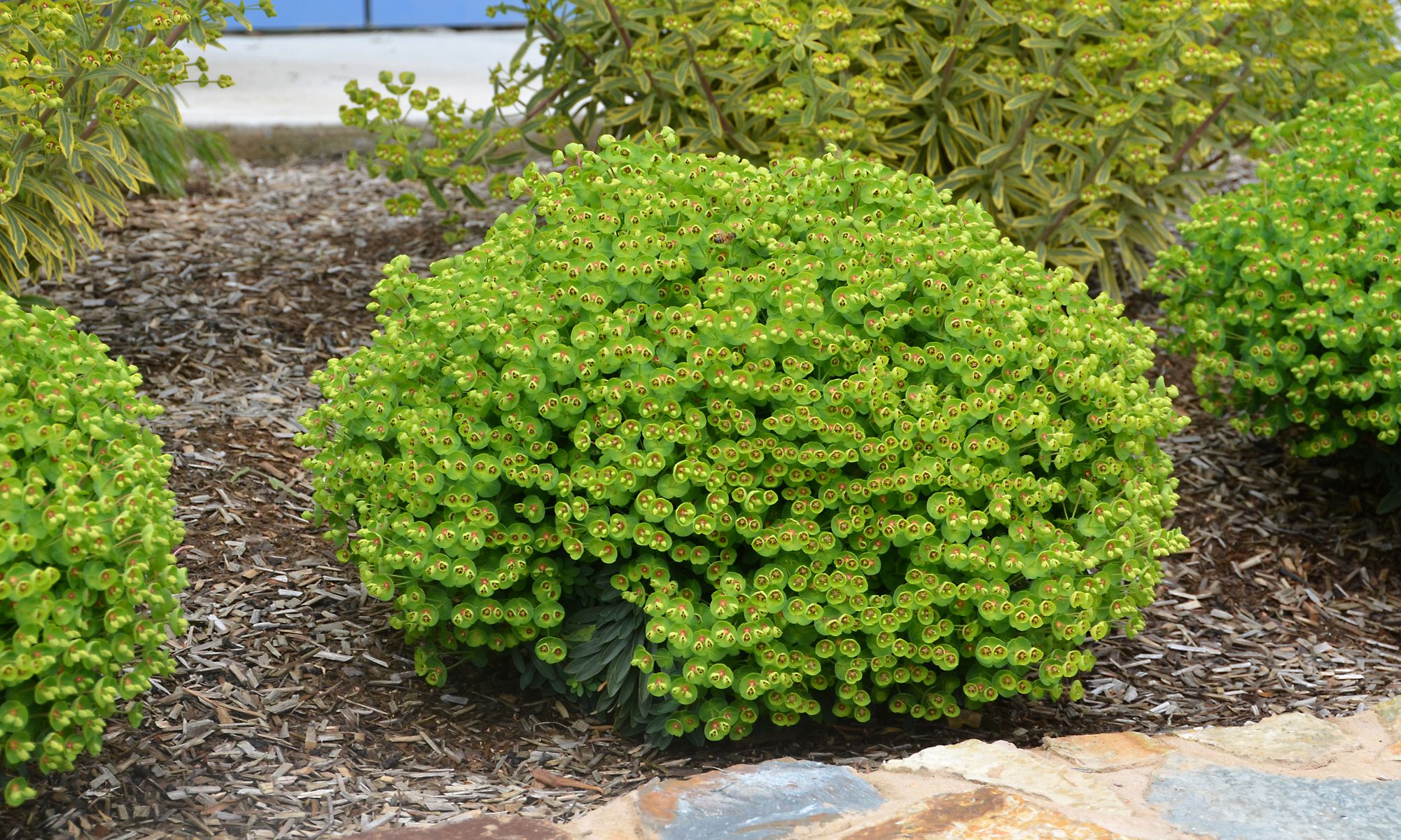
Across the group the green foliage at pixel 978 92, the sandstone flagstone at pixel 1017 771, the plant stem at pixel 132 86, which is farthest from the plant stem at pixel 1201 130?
the plant stem at pixel 132 86

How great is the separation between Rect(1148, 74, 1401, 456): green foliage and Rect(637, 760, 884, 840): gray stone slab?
1.91 m

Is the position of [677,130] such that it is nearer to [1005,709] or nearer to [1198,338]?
[1198,338]

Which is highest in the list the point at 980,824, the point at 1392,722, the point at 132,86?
the point at 132,86

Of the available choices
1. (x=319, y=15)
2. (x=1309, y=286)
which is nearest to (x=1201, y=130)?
(x=1309, y=286)

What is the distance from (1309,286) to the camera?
3457 mm

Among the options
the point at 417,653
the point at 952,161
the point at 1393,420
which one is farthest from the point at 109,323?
the point at 1393,420

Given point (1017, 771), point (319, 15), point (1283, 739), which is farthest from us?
point (319, 15)

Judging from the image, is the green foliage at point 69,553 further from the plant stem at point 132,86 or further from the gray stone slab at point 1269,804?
the gray stone slab at point 1269,804

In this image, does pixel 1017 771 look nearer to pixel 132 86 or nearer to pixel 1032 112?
pixel 1032 112

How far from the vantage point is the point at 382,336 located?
2.92 metres

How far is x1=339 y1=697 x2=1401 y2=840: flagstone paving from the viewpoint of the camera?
89.5 inches

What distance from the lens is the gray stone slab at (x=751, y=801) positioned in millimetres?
2279

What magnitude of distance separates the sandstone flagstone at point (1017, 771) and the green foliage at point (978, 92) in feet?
7.23

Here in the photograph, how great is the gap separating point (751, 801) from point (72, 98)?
9.07ft
